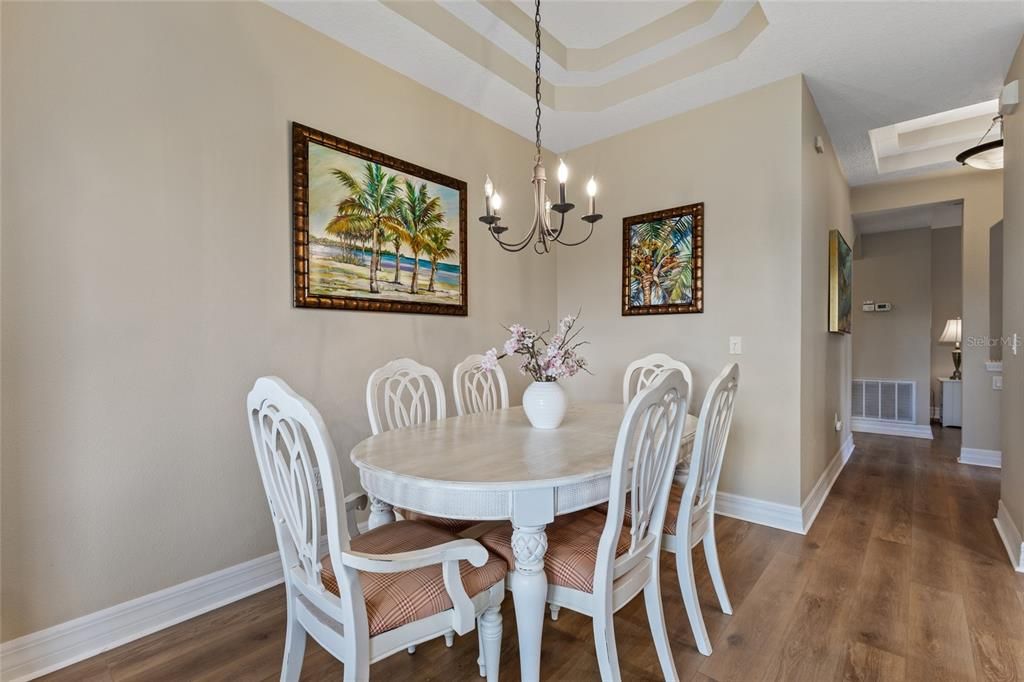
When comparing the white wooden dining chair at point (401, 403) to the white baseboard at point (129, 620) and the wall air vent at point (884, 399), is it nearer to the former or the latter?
the white baseboard at point (129, 620)

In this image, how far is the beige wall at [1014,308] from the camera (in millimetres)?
2336

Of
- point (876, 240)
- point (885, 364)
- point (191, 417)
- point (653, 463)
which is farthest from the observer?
point (876, 240)

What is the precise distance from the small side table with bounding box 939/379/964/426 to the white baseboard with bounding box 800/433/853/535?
243cm

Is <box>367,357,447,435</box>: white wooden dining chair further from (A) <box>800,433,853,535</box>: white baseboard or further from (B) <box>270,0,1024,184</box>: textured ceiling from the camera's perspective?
(A) <box>800,433,853,535</box>: white baseboard

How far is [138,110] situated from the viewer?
1.79 meters

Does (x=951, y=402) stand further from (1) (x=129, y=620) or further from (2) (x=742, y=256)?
(1) (x=129, y=620)

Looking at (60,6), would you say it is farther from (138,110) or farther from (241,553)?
(241,553)

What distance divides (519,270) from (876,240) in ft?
18.6

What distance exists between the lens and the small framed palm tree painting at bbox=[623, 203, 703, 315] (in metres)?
3.15

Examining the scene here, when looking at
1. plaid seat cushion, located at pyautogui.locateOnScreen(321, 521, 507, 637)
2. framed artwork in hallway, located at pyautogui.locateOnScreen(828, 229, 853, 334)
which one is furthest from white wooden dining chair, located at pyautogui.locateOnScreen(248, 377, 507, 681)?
framed artwork in hallway, located at pyautogui.locateOnScreen(828, 229, 853, 334)

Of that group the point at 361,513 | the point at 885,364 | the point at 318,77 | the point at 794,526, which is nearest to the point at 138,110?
the point at 318,77

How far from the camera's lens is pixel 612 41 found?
9.66 feet

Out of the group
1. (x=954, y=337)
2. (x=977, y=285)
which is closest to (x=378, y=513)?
(x=977, y=285)

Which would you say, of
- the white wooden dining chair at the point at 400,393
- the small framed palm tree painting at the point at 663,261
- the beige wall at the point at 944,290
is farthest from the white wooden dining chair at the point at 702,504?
the beige wall at the point at 944,290
